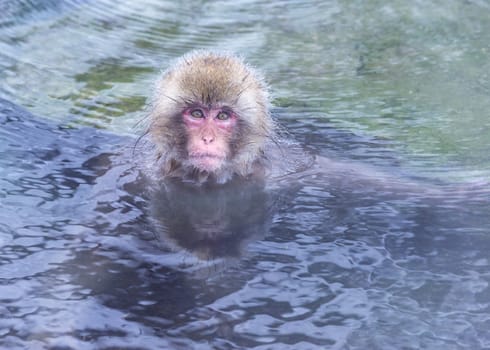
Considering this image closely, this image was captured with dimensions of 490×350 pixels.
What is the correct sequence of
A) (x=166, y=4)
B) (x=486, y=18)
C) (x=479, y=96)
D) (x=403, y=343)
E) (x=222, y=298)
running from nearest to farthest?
(x=403, y=343), (x=222, y=298), (x=479, y=96), (x=486, y=18), (x=166, y=4)

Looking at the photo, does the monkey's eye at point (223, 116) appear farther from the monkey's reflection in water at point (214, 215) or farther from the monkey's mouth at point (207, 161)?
the monkey's reflection in water at point (214, 215)

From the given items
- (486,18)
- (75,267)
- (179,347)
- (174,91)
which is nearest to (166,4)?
(486,18)

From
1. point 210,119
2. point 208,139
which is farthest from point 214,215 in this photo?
point 210,119

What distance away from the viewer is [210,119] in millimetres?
4680

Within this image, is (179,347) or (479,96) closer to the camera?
(179,347)

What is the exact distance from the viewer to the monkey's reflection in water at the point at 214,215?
387 centimetres

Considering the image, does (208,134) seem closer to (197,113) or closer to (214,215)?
(197,113)

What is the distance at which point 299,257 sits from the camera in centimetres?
366

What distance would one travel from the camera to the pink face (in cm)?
459

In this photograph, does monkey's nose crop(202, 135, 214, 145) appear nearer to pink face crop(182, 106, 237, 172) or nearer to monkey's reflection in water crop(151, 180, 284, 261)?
pink face crop(182, 106, 237, 172)

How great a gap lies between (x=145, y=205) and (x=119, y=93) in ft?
6.28

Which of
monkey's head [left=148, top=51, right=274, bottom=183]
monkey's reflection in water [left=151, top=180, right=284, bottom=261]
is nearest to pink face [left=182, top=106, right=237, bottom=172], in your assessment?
monkey's head [left=148, top=51, right=274, bottom=183]

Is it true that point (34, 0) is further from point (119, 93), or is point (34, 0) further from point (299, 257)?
point (299, 257)

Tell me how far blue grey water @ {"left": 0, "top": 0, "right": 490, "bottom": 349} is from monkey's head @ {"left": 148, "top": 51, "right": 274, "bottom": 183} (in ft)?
0.67
